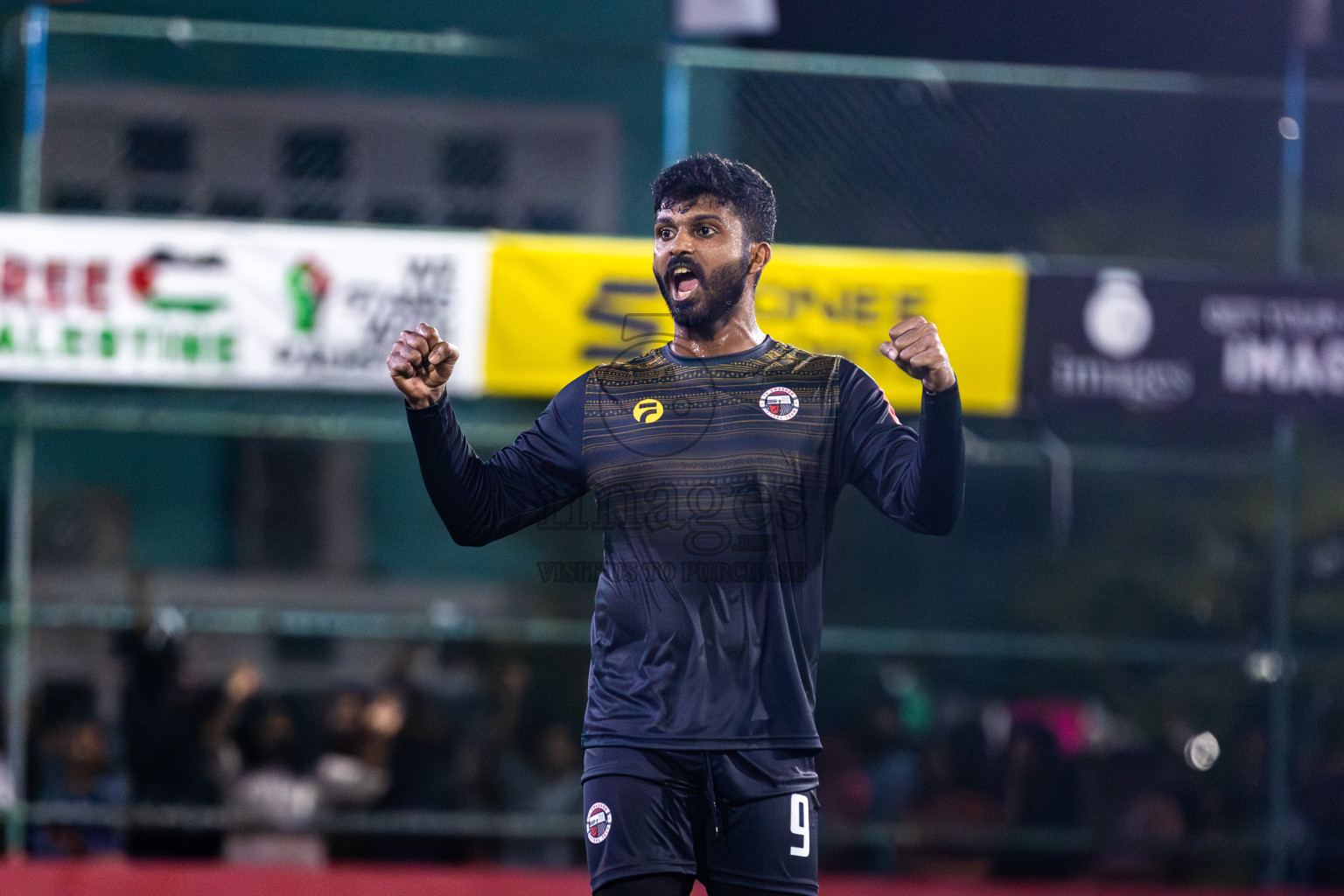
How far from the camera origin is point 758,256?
3229 mm

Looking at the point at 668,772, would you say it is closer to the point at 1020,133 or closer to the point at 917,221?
the point at 917,221

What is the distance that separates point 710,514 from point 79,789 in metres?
5.66

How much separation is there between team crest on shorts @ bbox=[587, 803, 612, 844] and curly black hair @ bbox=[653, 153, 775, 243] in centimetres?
119

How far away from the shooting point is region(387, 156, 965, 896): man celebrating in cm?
293

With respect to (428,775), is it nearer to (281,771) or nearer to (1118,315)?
(281,771)

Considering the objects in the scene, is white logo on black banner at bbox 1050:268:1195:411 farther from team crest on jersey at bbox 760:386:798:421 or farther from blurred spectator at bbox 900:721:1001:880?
team crest on jersey at bbox 760:386:798:421

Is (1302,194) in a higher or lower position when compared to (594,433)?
higher

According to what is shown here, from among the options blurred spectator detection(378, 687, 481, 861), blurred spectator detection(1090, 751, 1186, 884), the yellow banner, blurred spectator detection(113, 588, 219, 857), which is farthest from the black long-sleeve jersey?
blurred spectator detection(1090, 751, 1186, 884)

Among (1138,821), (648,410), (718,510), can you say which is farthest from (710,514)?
(1138,821)

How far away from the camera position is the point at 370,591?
10.6 meters

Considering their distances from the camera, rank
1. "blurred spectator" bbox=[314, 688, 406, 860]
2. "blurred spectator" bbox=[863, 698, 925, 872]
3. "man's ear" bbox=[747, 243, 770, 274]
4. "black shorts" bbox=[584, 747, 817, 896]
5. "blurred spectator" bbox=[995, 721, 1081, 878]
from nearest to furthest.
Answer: "black shorts" bbox=[584, 747, 817, 896], "man's ear" bbox=[747, 243, 770, 274], "blurred spectator" bbox=[314, 688, 406, 860], "blurred spectator" bbox=[995, 721, 1081, 878], "blurred spectator" bbox=[863, 698, 925, 872]

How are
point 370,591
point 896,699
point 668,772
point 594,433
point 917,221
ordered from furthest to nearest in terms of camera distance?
point 370,591 < point 917,221 < point 896,699 < point 594,433 < point 668,772

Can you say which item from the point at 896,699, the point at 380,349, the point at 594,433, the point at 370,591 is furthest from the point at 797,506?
the point at 370,591

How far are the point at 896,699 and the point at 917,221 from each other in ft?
9.10
